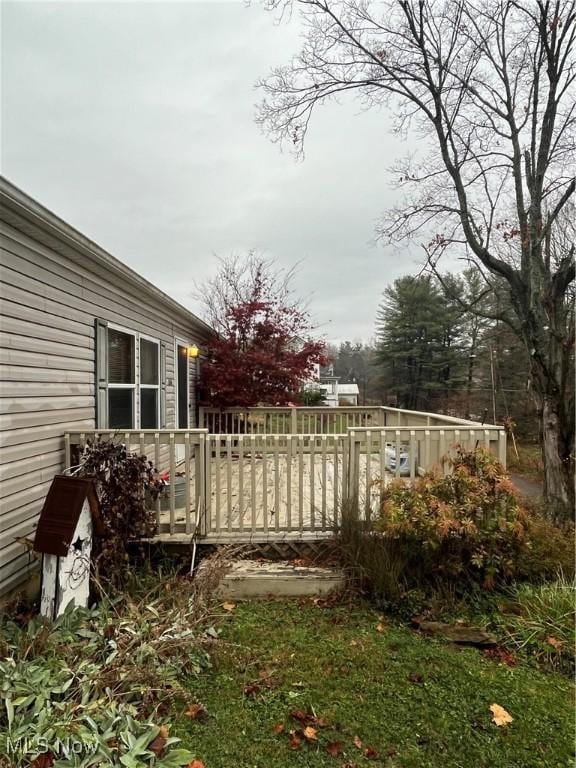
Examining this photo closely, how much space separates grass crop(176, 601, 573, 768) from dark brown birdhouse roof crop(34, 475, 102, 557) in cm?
123

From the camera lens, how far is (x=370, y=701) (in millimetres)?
2342

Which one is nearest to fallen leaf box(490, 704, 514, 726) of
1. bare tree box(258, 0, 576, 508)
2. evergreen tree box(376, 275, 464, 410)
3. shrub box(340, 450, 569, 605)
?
shrub box(340, 450, 569, 605)

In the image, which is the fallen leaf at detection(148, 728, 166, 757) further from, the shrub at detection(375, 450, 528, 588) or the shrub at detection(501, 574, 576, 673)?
the shrub at detection(501, 574, 576, 673)

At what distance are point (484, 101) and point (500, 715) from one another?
7.82m

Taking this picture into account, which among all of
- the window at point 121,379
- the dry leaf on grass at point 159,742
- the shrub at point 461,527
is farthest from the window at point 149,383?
the dry leaf on grass at point 159,742

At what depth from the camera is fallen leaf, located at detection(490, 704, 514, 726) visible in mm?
2215

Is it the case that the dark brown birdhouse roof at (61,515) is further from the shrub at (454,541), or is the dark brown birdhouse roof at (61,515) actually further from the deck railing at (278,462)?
the shrub at (454,541)

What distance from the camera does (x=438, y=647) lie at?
9.36ft

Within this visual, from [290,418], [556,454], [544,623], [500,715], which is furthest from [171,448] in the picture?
[556,454]

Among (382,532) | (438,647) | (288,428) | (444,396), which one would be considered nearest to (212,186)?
(288,428)

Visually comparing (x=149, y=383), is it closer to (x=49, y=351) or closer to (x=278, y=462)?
(x=49, y=351)

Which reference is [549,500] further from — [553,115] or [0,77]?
[0,77]

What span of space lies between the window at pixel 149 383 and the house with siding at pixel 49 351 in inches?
5.4

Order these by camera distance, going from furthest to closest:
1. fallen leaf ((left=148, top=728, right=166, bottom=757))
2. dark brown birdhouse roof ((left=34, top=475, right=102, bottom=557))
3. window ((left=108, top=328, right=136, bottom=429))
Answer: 1. window ((left=108, top=328, right=136, bottom=429))
2. dark brown birdhouse roof ((left=34, top=475, right=102, bottom=557))
3. fallen leaf ((left=148, top=728, right=166, bottom=757))
